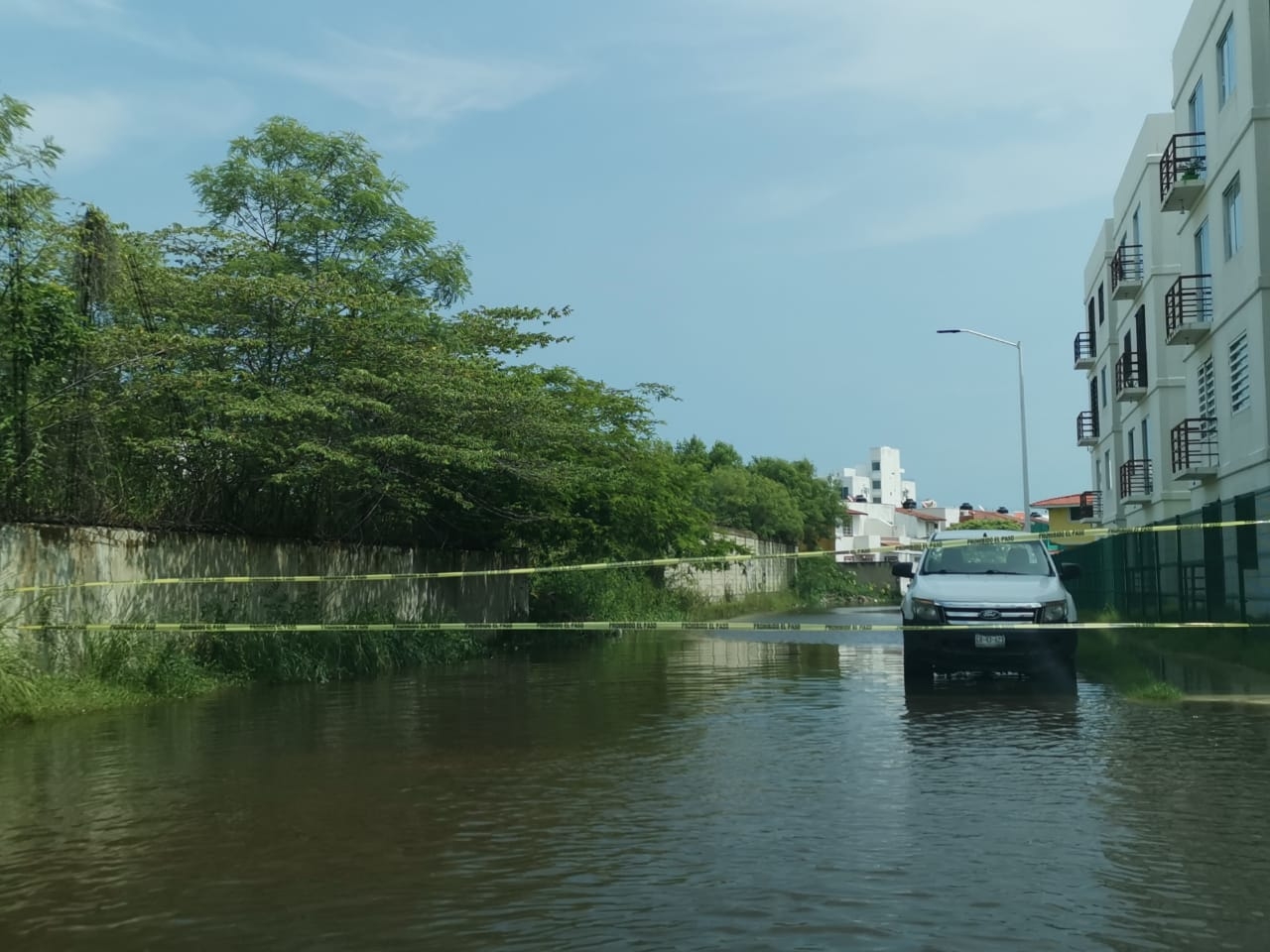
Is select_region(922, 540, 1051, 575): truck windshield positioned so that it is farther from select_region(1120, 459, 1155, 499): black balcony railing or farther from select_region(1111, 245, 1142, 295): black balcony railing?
select_region(1111, 245, 1142, 295): black balcony railing

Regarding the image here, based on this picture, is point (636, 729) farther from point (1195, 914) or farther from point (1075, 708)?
point (1195, 914)

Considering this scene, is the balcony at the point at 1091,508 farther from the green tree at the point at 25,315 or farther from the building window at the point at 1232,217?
the green tree at the point at 25,315

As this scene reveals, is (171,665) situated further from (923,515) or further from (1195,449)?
(923,515)

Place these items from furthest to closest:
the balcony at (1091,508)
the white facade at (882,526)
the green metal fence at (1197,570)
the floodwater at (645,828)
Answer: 1. the white facade at (882,526)
2. the balcony at (1091,508)
3. the green metal fence at (1197,570)
4. the floodwater at (645,828)

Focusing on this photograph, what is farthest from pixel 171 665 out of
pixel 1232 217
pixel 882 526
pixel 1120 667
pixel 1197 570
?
pixel 882 526

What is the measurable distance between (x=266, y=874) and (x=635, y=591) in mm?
27712

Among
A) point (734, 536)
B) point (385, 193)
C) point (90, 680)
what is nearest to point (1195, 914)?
point (90, 680)

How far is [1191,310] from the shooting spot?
32.6 m

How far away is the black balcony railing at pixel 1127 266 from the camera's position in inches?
1654

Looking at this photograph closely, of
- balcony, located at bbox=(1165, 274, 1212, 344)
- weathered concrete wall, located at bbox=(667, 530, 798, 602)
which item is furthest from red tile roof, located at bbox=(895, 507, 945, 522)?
balcony, located at bbox=(1165, 274, 1212, 344)

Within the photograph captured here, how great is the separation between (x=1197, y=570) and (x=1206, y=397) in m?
8.87

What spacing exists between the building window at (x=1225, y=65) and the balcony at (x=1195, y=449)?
23.1ft

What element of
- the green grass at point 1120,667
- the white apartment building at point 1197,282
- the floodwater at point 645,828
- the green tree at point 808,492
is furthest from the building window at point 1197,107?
the green tree at point 808,492

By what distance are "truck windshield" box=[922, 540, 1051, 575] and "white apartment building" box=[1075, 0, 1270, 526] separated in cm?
1103
